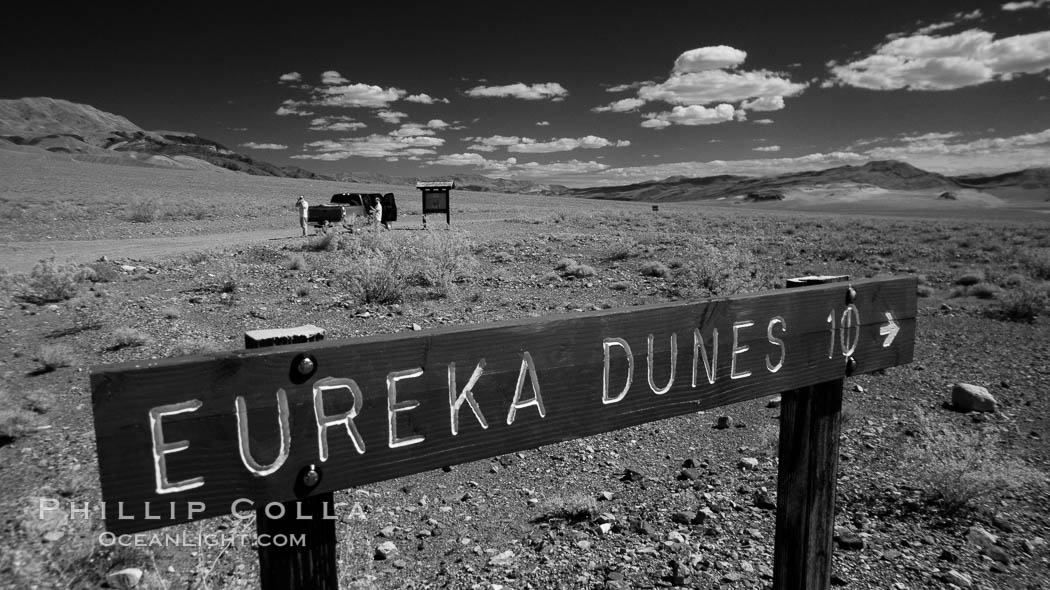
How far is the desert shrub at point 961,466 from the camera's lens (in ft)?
13.9

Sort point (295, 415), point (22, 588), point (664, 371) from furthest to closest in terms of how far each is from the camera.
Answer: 1. point (22, 588)
2. point (664, 371)
3. point (295, 415)

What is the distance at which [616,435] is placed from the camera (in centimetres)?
555

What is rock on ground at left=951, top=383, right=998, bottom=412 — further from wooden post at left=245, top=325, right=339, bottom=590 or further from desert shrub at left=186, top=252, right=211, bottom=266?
desert shrub at left=186, top=252, right=211, bottom=266

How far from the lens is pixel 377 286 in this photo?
966cm

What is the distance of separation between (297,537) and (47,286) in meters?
9.67

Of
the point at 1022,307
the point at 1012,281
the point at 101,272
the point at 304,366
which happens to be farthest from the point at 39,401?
the point at 1012,281

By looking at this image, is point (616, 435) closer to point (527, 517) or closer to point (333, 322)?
point (527, 517)

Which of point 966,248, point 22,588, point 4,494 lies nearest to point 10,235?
point 4,494

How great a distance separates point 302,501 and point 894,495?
440 centimetres

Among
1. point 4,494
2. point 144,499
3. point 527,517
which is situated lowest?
point 527,517

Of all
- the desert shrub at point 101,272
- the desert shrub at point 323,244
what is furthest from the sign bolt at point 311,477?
the desert shrub at point 323,244

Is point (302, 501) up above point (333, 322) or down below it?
above

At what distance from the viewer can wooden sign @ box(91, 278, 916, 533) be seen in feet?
4.32

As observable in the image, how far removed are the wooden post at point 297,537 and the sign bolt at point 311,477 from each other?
4 cm
